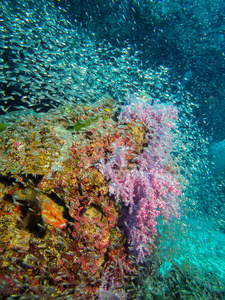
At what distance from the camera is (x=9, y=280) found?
2414 millimetres

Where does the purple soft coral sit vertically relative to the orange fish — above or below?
above

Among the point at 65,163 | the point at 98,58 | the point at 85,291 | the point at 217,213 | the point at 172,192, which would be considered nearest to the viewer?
the point at 85,291

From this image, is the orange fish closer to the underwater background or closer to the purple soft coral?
the underwater background

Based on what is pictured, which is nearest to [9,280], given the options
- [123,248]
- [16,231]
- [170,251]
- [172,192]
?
[16,231]

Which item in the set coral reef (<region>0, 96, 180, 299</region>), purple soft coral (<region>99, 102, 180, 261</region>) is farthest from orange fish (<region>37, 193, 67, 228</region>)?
purple soft coral (<region>99, 102, 180, 261</region>)

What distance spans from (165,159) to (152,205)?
1436mm

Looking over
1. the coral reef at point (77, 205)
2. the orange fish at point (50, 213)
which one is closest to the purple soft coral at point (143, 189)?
the coral reef at point (77, 205)

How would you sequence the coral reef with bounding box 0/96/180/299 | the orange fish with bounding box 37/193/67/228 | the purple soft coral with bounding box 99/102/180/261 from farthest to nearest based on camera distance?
the purple soft coral with bounding box 99/102/180/261
the orange fish with bounding box 37/193/67/228
the coral reef with bounding box 0/96/180/299

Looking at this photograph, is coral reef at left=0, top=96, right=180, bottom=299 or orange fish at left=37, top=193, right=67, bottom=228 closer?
coral reef at left=0, top=96, right=180, bottom=299

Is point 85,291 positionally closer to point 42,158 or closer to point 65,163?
point 65,163

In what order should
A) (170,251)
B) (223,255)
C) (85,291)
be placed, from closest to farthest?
(85,291) < (170,251) < (223,255)

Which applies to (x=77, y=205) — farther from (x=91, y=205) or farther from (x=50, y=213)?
(x=50, y=213)

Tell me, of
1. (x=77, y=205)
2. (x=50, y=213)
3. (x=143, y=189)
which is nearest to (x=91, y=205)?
(x=77, y=205)

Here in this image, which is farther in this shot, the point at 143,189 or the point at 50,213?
the point at 143,189
